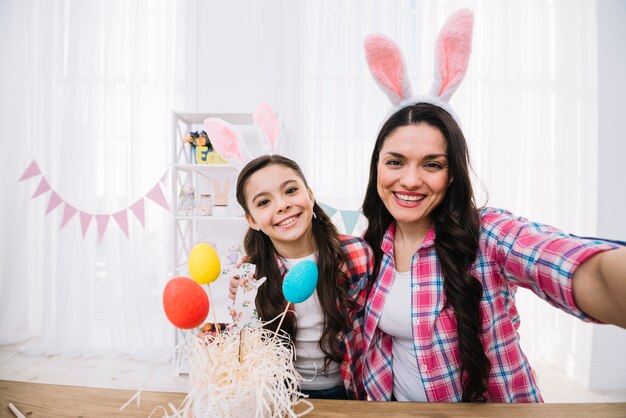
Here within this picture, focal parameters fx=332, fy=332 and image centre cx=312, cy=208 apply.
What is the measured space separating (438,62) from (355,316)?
0.79 m

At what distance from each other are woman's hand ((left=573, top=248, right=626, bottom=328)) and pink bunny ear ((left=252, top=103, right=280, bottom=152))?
2.80 ft

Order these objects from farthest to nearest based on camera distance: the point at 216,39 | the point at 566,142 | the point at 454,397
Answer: the point at 216,39 < the point at 566,142 < the point at 454,397

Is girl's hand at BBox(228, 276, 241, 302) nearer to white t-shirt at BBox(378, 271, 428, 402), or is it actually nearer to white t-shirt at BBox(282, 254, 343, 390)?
white t-shirt at BBox(282, 254, 343, 390)

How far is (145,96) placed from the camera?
2477 mm

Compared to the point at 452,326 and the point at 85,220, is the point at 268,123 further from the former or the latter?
the point at 85,220

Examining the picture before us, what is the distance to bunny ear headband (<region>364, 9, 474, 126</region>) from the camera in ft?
2.79

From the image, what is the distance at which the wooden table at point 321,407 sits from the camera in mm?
624

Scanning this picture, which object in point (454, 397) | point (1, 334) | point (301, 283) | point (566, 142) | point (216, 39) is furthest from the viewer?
point (1, 334)

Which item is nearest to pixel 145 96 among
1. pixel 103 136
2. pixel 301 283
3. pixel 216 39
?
pixel 103 136

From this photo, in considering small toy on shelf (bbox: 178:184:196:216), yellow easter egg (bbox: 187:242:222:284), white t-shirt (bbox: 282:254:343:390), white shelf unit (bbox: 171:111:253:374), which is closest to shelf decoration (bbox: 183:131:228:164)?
white shelf unit (bbox: 171:111:253:374)

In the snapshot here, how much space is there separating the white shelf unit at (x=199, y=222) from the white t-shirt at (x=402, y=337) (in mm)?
1465

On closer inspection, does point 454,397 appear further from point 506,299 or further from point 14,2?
point 14,2

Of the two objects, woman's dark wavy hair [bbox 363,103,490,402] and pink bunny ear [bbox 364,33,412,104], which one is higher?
pink bunny ear [bbox 364,33,412,104]

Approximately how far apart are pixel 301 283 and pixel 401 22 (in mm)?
2295
